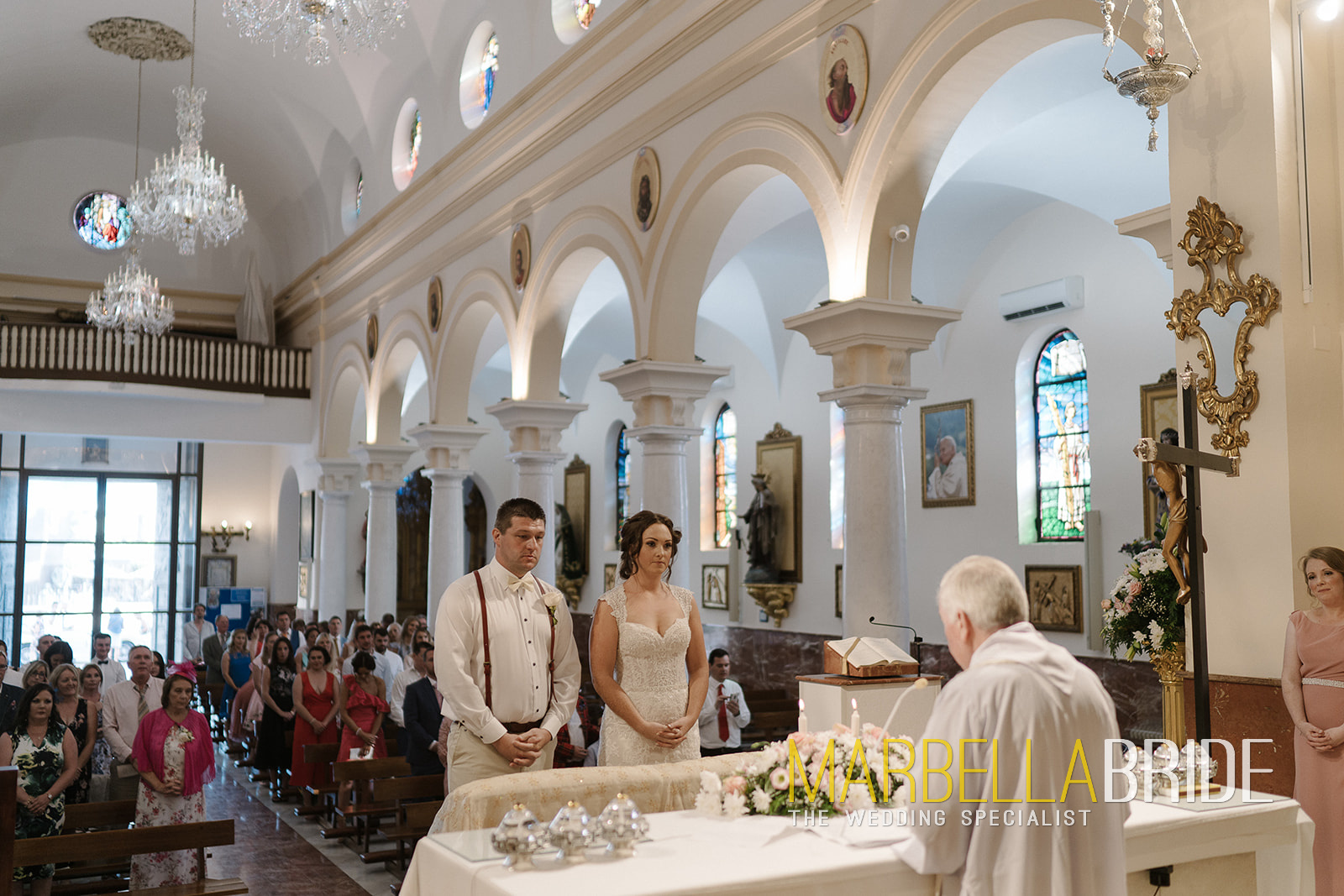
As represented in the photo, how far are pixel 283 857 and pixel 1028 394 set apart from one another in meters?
8.60

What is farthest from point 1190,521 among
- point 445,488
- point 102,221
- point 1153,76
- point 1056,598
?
point 102,221

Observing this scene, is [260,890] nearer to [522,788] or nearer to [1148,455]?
[522,788]

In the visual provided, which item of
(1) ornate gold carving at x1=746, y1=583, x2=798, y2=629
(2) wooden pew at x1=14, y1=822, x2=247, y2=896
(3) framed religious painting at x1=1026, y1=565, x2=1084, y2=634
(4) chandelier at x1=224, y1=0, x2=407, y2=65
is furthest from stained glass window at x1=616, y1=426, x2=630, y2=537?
(2) wooden pew at x1=14, y1=822, x2=247, y2=896

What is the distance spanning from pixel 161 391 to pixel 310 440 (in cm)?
261

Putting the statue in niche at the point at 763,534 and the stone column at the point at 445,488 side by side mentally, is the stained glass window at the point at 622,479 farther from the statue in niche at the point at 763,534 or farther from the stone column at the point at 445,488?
the stone column at the point at 445,488

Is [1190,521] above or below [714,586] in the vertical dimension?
above

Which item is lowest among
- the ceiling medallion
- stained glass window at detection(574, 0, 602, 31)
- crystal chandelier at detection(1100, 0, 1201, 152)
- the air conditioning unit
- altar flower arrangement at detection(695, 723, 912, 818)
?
altar flower arrangement at detection(695, 723, 912, 818)

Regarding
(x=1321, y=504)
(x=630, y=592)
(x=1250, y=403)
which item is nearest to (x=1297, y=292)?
(x=1250, y=403)

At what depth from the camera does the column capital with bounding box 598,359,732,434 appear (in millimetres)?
9930

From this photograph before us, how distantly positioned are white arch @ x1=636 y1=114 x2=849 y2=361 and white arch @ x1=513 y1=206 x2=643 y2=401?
35 cm

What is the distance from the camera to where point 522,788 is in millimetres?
3703

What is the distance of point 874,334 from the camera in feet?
25.0

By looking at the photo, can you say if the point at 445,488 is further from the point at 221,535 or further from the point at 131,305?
the point at 221,535

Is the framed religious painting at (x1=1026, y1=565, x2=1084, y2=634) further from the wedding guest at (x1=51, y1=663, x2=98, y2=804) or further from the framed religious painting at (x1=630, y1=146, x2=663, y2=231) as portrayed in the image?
the wedding guest at (x1=51, y1=663, x2=98, y2=804)
